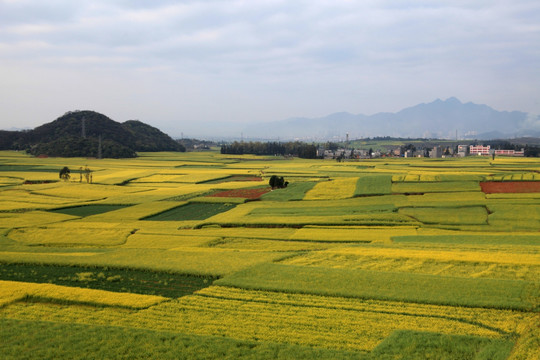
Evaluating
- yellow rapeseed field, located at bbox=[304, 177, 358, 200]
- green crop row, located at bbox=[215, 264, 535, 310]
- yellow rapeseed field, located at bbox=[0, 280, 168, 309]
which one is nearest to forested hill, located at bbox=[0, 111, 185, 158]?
yellow rapeseed field, located at bbox=[304, 177, 358, 200]

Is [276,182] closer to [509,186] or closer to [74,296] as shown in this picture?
[509,186]

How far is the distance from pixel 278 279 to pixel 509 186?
1881 inches

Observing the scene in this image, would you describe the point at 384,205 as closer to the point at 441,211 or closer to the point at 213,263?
the point at 441,211

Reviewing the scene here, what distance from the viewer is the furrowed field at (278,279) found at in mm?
17250

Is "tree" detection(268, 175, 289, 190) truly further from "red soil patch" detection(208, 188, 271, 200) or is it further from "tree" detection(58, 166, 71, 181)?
"tree" detection(58, 166, 71, 181)

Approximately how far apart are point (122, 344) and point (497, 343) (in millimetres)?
13321

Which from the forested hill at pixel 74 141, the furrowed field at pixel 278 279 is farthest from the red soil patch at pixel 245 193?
the forested hill at pixel 74 141

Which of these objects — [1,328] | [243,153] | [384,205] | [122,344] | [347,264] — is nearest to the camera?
[122,344]

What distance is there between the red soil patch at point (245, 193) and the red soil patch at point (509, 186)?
3006 cm

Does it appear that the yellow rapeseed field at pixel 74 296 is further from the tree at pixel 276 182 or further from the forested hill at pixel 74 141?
the forested hill at pixel 74 141

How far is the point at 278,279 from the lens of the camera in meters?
26.0

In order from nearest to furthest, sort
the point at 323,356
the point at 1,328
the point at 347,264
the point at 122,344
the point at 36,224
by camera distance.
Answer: the point at 323,356 → the point at 122,344 → the point at 1,328 → the point at 347,264 → the point at 36,224

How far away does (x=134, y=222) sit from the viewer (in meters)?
49.8

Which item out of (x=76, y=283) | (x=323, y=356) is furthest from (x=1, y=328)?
(x=323, y=356)
